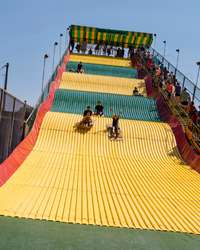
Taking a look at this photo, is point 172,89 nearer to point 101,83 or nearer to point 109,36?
point 101,83

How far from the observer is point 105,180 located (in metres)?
12.5

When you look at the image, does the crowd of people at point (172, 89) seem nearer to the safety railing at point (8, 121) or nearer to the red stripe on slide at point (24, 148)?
the red stripe on slide at point (24, 148)

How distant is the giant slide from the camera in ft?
28.6

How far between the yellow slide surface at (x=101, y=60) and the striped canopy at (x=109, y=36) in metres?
4.05

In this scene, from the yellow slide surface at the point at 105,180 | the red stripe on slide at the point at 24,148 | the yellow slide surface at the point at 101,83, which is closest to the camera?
the yellow slide surface at the point at 105,180

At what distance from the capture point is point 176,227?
8242 mm

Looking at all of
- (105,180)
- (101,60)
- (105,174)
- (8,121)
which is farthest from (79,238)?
(101,60)

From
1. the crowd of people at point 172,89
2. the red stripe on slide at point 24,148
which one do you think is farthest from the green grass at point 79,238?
the crowd of people at point 172,89

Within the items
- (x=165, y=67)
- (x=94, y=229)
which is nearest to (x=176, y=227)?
(x=94, y=229)

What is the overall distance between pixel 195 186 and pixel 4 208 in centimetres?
621

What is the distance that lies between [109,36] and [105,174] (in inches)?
1320

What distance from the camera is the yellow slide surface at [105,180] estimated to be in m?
8.62

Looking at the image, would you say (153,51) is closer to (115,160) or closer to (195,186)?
(115,160)

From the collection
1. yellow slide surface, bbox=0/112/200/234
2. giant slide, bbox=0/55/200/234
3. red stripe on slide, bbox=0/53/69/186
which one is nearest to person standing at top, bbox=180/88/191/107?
giant slide, bbox=0/55/200/234
